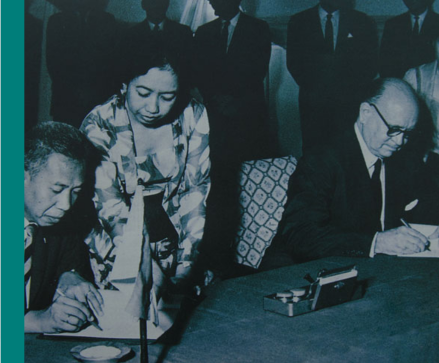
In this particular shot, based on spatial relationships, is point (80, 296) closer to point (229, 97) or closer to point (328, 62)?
point (229, 97)

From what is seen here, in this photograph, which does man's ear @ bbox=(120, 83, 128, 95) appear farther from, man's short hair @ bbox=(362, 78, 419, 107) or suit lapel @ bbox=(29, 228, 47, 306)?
man's short hair @ bbox=(362, 78, 419, 107)

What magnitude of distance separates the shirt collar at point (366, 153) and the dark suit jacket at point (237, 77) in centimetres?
55

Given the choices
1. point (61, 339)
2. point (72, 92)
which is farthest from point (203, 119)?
point (61, 339)

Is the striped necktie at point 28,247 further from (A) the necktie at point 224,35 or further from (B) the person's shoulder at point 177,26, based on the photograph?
(A) the necktie at point 224,35

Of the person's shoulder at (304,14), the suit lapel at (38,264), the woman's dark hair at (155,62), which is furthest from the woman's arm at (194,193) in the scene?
the person's shoulder at (304,14)

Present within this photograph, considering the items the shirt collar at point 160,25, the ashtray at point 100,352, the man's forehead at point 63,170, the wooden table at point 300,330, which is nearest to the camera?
the ashtray at point 100,352

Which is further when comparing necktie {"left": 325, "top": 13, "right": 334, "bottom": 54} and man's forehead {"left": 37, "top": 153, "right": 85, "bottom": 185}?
necktie {"left": 325, "top": 13, "right": 334, "bottom": 54}

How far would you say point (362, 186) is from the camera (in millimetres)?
2701

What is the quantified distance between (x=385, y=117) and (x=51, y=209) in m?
1.72

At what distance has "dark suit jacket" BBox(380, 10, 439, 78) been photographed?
2701 mm

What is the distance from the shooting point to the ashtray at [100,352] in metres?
1.21

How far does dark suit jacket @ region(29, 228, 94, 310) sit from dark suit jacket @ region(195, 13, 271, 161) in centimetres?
71

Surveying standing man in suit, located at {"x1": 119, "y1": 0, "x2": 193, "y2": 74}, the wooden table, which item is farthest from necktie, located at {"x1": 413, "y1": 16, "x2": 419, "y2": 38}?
the wooden table

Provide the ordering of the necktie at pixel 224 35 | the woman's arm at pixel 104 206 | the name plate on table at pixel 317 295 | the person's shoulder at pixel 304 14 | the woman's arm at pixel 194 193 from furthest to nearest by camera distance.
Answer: the person's shoulder at pixel 304 14, the necktie at pixel 224 35, the woman's arm at pixel 194 193, the woman's arm at pixel 104 206, the name plate on table at pixel 317 295
